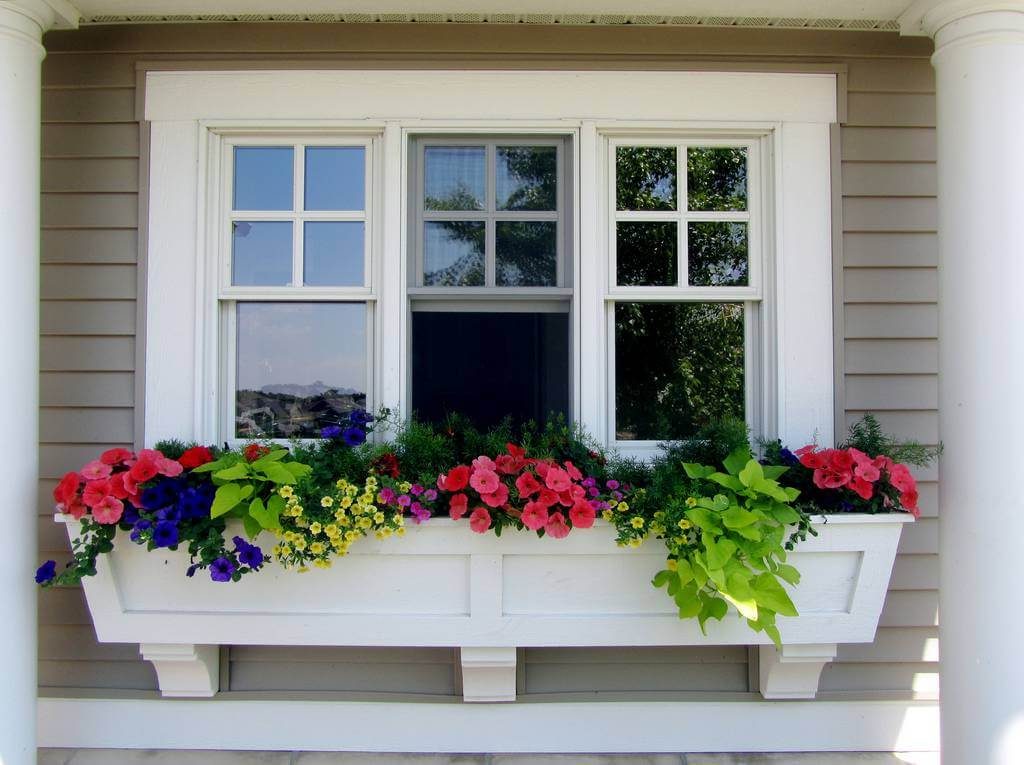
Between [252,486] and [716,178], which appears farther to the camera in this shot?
[716,178]

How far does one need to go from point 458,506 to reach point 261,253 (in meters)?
1.26

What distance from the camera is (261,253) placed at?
2.68 metres

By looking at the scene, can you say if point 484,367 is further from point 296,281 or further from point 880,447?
point 880,447

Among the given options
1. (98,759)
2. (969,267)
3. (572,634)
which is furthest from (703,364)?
(98,759)

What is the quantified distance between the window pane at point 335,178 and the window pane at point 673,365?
3.60 feet

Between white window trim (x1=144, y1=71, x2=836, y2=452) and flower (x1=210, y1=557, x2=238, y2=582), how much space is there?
596 millimetres

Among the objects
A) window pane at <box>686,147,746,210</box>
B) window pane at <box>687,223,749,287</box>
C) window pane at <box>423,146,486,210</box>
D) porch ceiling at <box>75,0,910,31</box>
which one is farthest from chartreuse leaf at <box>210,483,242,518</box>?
window pane at <box>686,147,746,210</box>

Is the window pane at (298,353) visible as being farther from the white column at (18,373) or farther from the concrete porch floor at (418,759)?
the concrete porch floor at (418,759)

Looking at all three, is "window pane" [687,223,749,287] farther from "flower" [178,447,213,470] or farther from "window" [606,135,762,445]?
"flower" [178,447,213,470]

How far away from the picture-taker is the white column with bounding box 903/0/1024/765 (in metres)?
2.09

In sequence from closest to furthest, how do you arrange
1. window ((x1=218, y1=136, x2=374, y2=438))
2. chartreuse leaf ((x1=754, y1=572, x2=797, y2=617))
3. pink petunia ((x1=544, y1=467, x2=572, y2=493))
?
chartreuse leaf ((x1=754, y1=572, x2=797, y2=617)) < pink petunia ((x1=544, y1=467, x2=572, y2=493)) < window ((x1=218, y1=136, x2=374, y2=438))

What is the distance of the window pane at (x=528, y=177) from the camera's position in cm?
268

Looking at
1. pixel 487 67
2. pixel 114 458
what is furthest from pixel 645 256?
pixel 114 458

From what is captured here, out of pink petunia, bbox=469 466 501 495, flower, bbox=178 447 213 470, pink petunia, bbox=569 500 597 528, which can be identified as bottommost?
pink petunia, bbox=569 500 597 528
